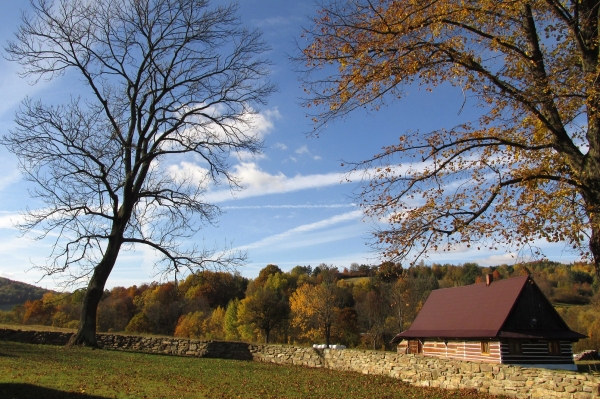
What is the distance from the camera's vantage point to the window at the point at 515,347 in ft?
86.0

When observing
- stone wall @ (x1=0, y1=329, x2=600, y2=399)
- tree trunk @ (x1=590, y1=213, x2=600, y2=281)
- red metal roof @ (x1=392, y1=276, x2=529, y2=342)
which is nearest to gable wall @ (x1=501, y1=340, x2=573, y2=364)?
red metal roof @ (x1=392, y1=276, x2=529, y2=342)

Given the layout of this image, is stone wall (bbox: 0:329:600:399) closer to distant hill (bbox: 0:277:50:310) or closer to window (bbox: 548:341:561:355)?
window (bbox: 548:341:561:355)

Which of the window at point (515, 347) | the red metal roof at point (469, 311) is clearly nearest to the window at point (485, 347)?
the red metal roof at point (469, 311)

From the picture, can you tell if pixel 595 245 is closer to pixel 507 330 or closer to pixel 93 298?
pixel 93 298

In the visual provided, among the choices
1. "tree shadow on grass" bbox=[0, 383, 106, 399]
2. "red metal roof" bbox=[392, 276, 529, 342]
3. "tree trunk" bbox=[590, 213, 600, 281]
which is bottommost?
A: "tree shadow on grass" bbox=[0, 383, 106, 399]

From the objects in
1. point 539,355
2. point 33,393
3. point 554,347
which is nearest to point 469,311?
point 539,355

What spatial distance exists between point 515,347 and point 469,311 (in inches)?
158

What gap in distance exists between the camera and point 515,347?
86.5ft

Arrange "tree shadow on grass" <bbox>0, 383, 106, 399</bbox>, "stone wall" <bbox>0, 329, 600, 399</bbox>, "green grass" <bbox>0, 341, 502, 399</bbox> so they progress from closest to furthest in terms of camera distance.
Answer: "tree shadow on grass" <bbox>0, 383, 106, 399</bbox> → "green grass" <bbox>0, 341, 502, 399</bbox> → "stone wall" <bbox>0, 329, 600, 399</bbox>

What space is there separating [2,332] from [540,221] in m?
19.9

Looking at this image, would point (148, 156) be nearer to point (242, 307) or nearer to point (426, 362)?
point (426, 362)

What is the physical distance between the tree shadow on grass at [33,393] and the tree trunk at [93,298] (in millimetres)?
8588

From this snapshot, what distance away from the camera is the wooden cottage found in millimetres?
26234

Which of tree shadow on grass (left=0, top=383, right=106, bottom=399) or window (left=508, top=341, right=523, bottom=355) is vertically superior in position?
tree shadow on grass (left=0, top=383, right=106, bottom=399)
